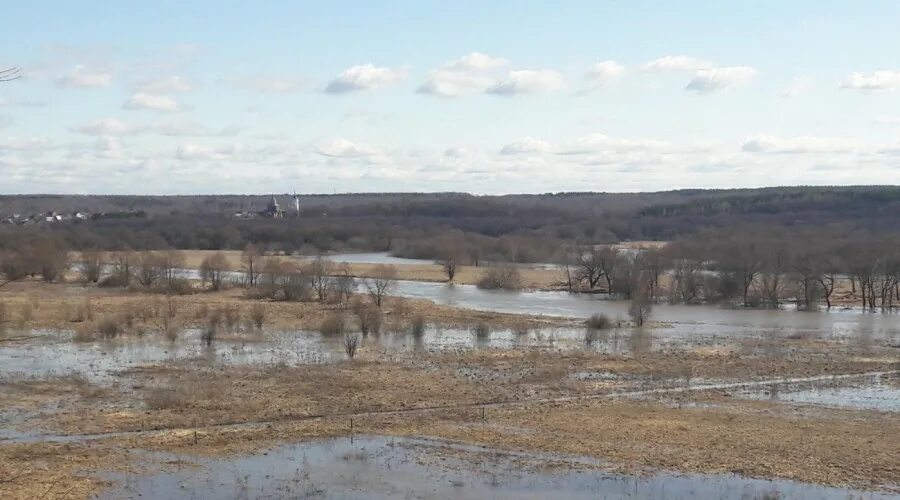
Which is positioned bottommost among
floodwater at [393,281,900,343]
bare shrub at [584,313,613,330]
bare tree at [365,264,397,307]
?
floodwater at [393,281,900,343]

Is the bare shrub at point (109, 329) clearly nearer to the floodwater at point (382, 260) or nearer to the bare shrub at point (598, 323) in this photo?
the bare shrub at point (598, 323)

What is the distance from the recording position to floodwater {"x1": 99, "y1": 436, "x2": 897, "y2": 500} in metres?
14.5

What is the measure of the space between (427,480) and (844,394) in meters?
12.9

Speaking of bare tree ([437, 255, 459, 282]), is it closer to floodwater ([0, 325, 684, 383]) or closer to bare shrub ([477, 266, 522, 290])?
bare shrub ([477, 266, 522, 290])

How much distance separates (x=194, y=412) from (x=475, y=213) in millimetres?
119455

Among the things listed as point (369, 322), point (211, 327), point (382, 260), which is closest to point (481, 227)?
point (382, 260)

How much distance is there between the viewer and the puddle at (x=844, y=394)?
71.6 ft

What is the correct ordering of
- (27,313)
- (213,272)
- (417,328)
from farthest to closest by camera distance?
(213,272) < (27,313) < (417,328)

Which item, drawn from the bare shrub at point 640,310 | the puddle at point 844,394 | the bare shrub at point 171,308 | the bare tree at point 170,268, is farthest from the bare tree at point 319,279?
the puddle at point 844,394

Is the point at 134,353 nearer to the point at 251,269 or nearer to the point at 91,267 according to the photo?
the point at 251,269

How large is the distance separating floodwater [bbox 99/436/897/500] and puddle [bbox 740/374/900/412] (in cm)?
741

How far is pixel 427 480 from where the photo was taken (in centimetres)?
1530

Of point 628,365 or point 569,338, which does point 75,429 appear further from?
point 569,338

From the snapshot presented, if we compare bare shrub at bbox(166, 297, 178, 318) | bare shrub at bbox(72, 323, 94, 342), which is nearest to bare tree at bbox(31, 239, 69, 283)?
bare shrub at bbox(166, 297, 178, 318)
